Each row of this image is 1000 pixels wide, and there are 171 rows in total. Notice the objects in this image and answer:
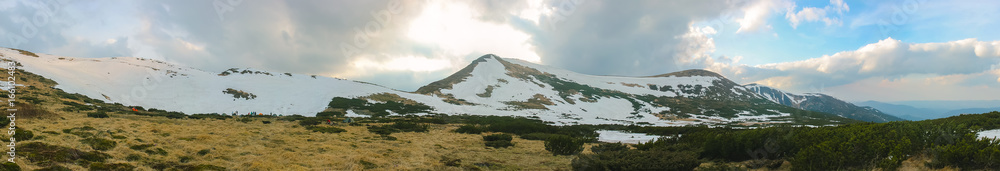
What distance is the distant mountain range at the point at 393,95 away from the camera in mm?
54750

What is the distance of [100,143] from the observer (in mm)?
12602

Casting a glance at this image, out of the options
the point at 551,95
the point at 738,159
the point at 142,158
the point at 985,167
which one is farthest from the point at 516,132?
the point at 551,95

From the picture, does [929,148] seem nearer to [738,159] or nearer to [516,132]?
[738,159]

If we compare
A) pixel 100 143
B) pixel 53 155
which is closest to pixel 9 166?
pixel 53 155

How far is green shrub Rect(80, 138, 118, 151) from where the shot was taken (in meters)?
12.2

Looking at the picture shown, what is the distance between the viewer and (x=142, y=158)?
38.1ft

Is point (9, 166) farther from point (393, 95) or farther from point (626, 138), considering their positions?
point (393, 95)

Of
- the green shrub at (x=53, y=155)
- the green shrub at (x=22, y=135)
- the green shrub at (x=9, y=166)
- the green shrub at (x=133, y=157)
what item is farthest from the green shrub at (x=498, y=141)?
the green shrub at (x=22, y=135)

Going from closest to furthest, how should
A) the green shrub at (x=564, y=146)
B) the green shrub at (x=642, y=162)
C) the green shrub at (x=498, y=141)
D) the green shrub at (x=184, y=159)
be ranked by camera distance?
1. the green shrub at (x=642, y=162)
2. the green shrub at (x=184, y=159)
3. the green shrub at (x=564, y=146)
4. the green shrub at (x=498, y=141)

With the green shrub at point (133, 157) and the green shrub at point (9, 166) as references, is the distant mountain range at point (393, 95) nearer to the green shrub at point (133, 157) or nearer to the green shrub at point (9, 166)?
the green shrub at point (133, 157)

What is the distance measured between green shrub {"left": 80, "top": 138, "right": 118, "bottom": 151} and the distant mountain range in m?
45.5

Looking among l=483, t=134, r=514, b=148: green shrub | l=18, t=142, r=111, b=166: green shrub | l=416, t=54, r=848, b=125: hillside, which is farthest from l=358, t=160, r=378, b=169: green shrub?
l=416, t=54, r=848, b=125: hillside

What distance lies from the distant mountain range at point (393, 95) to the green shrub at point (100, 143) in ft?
149

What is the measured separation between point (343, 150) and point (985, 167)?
18.9 metres
